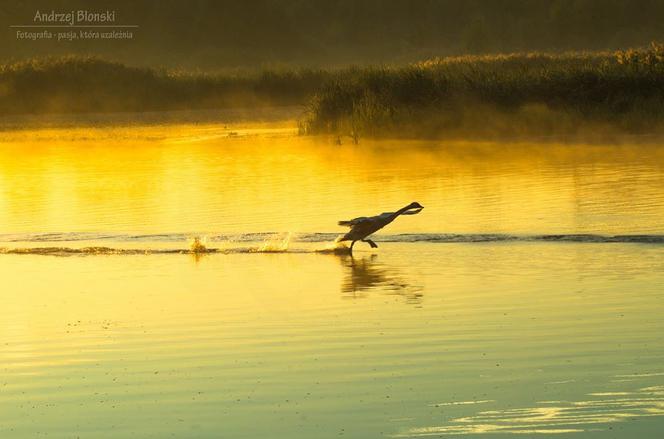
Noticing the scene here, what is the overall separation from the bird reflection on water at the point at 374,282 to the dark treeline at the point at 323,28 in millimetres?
94676

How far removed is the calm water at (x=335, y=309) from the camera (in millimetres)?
11984

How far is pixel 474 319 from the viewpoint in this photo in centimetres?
1569

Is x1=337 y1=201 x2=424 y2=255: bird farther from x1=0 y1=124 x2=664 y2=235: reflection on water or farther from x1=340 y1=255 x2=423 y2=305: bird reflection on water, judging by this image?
x1=0 y1=124 x2=664 y2=235: reflection on water

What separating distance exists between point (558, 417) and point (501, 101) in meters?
37.9

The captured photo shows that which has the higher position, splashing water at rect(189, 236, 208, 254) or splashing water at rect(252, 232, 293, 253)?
splashing water at rect(189, 236, 208, 254)

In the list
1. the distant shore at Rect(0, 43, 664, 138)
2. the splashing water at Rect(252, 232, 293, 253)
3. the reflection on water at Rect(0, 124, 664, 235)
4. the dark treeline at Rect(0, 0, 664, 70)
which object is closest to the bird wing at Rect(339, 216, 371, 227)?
the splashing water at Rect(252, 232, 293, 253)

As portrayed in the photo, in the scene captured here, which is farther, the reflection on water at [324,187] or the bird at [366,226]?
the reflection on water at [324,187]

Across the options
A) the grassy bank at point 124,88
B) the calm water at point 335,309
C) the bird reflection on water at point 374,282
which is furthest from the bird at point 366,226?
the grassy bank at point 124,88

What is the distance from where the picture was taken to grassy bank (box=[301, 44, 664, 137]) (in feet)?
154

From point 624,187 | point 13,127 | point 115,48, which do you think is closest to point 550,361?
point 624,187

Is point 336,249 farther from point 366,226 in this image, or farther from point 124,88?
point 124,88

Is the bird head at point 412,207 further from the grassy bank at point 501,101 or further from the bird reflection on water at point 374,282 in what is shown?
the grassy bank at point 501,101

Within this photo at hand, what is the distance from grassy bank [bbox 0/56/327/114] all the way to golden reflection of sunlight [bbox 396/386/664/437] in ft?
196

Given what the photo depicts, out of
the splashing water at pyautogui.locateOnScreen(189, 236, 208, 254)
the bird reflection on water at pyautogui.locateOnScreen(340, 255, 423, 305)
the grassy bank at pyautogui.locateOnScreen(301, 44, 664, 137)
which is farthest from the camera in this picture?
the grassy bank at pyautogui.locateOnScreen(301, 44, 664, 137)
